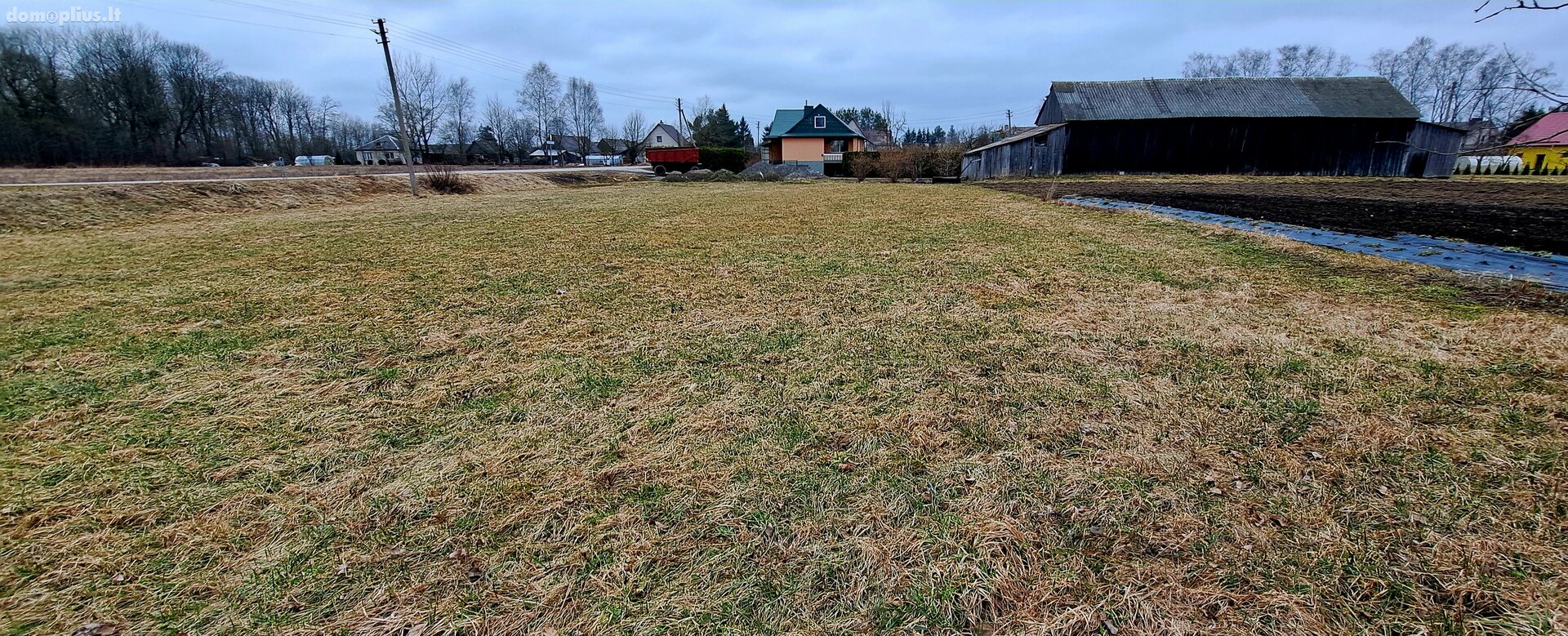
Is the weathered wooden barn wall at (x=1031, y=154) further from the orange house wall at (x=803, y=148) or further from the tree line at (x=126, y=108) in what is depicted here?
the tree line at (x=126, y=108)

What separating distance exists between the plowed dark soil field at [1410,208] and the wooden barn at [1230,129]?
12.4 m

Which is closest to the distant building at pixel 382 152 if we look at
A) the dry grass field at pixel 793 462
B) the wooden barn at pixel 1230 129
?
the dry grass field at pixel 793 462

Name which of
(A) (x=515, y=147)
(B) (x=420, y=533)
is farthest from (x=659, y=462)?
(A) (x=515, y=147)

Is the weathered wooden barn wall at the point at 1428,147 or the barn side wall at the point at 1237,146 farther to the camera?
the barn side wall at the point at 1237,146

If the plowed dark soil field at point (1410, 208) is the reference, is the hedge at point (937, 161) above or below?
above

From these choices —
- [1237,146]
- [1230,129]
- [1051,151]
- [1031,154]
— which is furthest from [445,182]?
[1237,146]

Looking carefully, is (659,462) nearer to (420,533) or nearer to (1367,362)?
(420,533)

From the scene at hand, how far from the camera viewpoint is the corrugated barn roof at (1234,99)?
2555 cm

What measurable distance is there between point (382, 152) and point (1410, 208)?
288 feet

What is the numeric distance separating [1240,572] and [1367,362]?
2.57m

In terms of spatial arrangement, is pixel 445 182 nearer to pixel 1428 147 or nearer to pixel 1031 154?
pixel 1031 154

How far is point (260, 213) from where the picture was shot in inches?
444

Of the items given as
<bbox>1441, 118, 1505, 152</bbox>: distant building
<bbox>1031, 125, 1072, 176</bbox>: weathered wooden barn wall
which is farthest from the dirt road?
<bbox>1031, 125, 1072, 176</bbox>: weathered wooden barn wall

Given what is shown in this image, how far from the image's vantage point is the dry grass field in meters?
0.92
